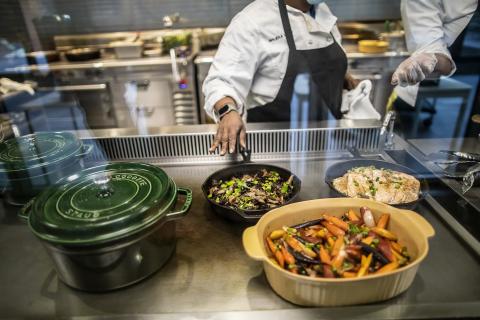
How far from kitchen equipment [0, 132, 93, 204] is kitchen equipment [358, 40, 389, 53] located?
8.72ft

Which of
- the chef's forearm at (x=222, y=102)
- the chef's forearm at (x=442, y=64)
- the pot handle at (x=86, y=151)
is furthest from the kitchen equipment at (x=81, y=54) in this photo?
the chef's forearm at (x=442, y=64)

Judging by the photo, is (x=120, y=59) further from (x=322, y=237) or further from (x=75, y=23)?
(x=322, y=237)

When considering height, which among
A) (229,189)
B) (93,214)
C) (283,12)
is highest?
(283,12)

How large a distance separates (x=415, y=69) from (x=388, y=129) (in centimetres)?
27

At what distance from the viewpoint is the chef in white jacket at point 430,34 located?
4.27ft

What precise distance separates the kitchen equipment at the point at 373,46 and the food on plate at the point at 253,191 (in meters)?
2.26

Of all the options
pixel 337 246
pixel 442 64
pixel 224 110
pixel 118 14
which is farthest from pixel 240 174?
pixel 118 14

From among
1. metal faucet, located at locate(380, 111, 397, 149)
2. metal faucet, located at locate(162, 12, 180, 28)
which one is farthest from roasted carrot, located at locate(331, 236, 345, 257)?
metal faucet, located at locate(162, 12, 180, 28)

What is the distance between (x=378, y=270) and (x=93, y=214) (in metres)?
0.71

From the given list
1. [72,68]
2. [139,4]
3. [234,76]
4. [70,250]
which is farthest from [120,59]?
[70,250]

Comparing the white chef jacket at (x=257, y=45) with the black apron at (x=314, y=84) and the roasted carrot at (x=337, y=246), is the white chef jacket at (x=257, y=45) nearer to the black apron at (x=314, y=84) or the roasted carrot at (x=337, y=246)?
the black apron at (x=314, y=84)

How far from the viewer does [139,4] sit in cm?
276

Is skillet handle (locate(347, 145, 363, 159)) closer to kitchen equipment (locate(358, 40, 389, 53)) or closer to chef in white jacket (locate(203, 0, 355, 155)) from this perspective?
chef in white jacket (locate(203, 0, 355, 155))

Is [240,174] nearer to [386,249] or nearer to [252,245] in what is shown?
[252,245]
